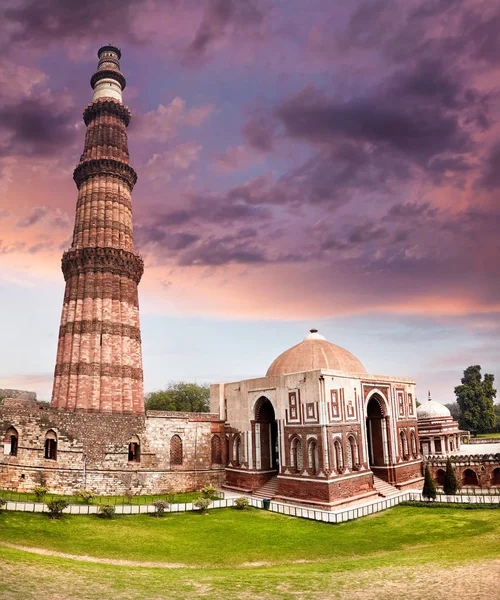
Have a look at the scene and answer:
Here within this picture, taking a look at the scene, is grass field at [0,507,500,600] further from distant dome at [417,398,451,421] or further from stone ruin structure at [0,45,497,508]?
distant dome at [417,398,451,421]

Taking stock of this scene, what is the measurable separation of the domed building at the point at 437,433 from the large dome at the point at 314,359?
12963 mm

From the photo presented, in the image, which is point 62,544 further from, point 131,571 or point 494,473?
point 494,473

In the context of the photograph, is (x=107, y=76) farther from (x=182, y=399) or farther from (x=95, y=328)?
(x=182, y=399)

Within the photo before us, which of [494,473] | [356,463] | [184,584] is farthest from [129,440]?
[494,473]

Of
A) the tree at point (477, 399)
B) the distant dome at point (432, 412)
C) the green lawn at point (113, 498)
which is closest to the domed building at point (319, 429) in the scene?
the green lawn at point (113, 498)

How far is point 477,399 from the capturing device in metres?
67.4

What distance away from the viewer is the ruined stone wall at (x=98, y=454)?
30281 mm

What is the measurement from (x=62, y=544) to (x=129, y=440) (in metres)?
11.8

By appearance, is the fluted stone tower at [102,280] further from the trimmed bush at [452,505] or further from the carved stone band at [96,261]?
the trimmed bush at [452,505]

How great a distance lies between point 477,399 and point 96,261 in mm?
56738

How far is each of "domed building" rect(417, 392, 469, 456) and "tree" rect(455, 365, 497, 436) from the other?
73.0ft

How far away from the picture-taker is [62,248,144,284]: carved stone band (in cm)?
3753

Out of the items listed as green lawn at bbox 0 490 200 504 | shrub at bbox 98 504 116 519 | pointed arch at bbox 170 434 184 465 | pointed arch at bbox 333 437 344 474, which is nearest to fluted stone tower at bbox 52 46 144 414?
pointed arch at bbox 170 434 184 465

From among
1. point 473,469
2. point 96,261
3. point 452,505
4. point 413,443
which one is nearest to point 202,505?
point 452,505
